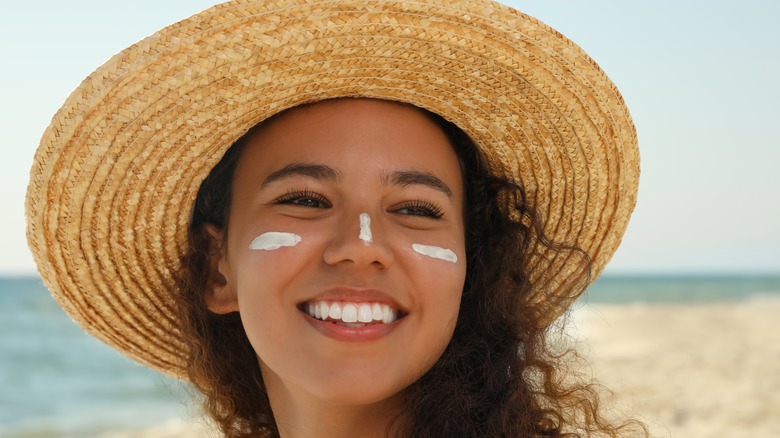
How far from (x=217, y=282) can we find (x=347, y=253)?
0.68 metres

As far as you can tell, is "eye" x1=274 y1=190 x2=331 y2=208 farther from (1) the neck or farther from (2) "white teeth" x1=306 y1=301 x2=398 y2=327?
(1) the neck

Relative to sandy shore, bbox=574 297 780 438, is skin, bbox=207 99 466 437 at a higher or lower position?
higher

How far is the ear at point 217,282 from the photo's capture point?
2.73 meters

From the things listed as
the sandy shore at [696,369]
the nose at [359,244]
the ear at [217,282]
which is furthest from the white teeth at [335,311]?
the sandy shore at [696,369]

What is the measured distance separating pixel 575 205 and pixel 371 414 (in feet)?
3.05

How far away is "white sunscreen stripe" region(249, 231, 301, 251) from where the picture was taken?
7.77 ft

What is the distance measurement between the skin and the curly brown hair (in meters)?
0.13

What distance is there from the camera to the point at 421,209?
97.9 inches

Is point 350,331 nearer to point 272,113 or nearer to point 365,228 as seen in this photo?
point 365,228

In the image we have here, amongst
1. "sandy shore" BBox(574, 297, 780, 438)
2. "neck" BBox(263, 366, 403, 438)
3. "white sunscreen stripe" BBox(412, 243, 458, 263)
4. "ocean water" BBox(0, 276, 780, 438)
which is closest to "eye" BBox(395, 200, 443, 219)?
"white sunscreen stripe" BBox(412, 243, 458, 263)

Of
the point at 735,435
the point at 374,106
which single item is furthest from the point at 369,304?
the point at 735,435

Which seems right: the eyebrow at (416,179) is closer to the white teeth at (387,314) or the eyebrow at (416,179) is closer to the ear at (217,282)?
the white teeth at (387,314)


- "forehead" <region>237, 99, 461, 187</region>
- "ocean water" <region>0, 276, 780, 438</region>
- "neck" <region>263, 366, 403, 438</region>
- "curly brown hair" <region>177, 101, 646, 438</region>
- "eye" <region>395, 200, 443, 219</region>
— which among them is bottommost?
"ocean water" <region>0, 276, 780, 438</region>

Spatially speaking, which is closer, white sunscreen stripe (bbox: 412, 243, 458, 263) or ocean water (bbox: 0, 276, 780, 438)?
white sunscreen stripe (bbox: 412, 243, 458, 263)
